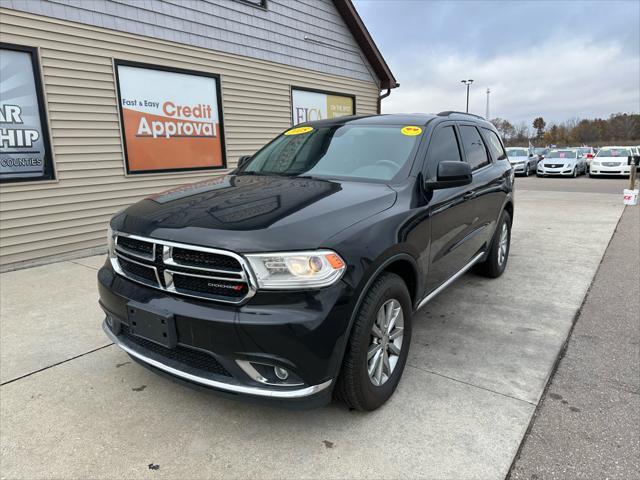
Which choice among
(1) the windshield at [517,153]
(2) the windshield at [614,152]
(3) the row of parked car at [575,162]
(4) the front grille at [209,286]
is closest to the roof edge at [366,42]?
(4) the front grille at [209,286]

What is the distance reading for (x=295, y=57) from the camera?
30.7ft

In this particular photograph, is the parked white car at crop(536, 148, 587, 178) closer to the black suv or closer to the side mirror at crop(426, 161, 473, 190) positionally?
the black suv

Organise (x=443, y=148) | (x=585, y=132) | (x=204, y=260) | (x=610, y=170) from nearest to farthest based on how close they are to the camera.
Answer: (x=204, y=260), (x=443, y=148), (x=610, y=170), (x=585, y=132)

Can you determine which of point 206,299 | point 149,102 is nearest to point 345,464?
point 206,299

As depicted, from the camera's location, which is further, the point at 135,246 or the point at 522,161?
the point at 522,161

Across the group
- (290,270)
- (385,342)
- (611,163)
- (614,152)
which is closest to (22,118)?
(290,270)

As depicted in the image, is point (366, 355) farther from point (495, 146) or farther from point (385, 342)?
point (495, 146)

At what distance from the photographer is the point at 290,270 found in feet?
6.74

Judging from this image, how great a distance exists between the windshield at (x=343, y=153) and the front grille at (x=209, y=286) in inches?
51.5

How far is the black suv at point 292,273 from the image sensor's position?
2037mm

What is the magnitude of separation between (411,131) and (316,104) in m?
7.16

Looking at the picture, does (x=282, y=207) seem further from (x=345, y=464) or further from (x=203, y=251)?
(x=345, y=464)

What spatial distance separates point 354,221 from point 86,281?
3.91 meters

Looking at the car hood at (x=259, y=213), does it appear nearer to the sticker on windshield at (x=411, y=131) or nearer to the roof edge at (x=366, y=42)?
the sticker on windshield at (x=411, y=131)
